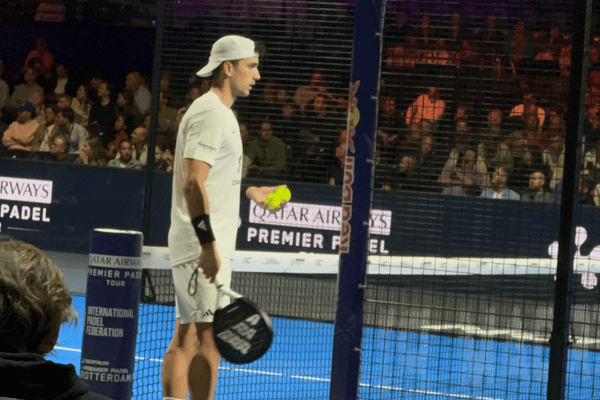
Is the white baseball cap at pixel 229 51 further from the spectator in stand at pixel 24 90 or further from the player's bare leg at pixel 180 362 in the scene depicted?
the spectator in stand at pixel 24 90

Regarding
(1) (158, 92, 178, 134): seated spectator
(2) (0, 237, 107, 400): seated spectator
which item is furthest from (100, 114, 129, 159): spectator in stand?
(2) (0, 237, 107, 400): seated spectator

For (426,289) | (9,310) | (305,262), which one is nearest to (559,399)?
(305,262)

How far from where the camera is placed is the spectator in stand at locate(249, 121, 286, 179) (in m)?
10.4

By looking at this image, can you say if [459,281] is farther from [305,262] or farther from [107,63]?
[107,63]

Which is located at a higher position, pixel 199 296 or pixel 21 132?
pixel 21 132

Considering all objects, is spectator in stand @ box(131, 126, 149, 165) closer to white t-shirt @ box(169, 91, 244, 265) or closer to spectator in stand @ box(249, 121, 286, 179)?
spectator in stand @ box(249, 121, 286, 179)

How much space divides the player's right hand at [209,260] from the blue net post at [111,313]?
2.68ft

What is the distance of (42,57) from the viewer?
15.5m

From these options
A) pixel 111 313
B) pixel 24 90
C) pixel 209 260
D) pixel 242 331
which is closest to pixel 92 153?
pixel 24 90

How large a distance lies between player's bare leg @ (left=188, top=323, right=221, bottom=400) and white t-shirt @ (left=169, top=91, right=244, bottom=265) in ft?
1.24

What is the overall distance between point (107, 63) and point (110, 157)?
10.0ft

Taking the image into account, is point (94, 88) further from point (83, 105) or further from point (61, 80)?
point (61, 80)

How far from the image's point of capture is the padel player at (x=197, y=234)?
14.6ft

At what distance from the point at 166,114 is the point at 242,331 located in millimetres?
7291
